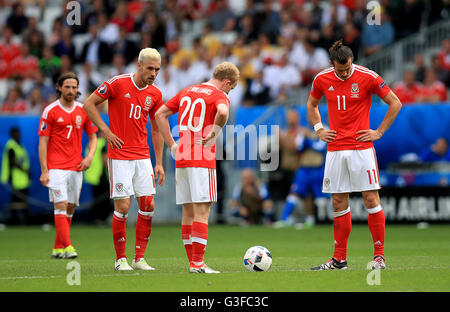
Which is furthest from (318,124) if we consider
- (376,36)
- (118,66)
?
(118,66)

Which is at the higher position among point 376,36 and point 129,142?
point 376,36

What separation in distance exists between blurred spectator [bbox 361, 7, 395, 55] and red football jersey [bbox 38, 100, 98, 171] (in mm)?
11648

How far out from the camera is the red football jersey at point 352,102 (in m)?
9.80

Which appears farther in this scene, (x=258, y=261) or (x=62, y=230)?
(x=62, y=230)

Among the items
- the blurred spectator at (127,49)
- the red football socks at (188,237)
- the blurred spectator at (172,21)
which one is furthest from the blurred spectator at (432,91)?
the red football socks at (188,237)

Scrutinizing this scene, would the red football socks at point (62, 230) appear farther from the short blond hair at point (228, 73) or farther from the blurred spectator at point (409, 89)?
the blurred spectator at point (409, 89)

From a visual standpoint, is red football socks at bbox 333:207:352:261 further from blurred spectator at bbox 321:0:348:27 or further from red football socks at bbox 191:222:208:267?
blurred spectator at bbox 321:0:348:27

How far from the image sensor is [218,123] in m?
8.95

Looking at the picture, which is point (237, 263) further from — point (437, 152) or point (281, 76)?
point (281, 76)

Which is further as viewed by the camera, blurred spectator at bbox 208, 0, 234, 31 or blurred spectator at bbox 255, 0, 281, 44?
blurred spectator at bbox 208, 0, 234, 31

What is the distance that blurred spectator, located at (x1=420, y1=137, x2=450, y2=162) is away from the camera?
19.0 meters

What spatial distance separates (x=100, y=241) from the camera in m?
15.5

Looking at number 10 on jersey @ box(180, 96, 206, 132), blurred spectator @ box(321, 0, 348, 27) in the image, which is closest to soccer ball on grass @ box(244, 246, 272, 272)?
number 10 on jersey @ box(180, 96, 206, 132)

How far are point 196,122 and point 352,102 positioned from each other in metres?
1.96
